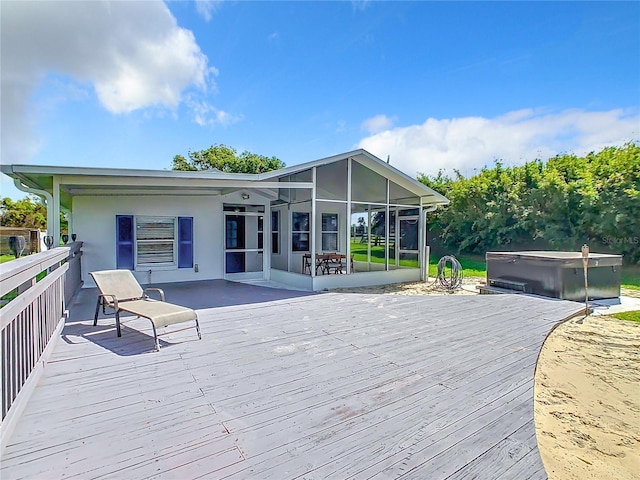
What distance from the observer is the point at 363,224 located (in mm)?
12188

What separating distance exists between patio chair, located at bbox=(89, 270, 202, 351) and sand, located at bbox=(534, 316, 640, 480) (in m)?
4.00

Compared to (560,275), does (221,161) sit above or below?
above

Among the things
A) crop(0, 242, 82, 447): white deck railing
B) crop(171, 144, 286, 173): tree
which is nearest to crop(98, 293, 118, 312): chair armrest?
crop(0, 242, 82, 447): white deck railing

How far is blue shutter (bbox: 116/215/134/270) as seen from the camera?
905cm

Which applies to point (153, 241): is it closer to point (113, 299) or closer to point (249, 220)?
point (249, 220)

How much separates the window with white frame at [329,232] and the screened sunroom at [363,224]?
25 cm

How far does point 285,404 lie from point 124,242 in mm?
7917

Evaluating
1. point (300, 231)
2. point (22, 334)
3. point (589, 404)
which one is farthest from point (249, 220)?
point (589, 404)

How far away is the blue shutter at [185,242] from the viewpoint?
32.2ft

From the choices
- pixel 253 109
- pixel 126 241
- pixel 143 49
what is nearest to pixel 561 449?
pixel 126 241

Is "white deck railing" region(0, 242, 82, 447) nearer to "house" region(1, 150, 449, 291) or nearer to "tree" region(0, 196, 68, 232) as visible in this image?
"house" region(1, 150, 449, 291)

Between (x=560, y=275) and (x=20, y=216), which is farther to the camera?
(x=20, y=216)

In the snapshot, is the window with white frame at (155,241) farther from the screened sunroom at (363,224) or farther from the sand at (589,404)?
the sand at (589,404)

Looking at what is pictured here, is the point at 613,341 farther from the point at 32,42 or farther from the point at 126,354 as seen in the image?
the point at 32,42
